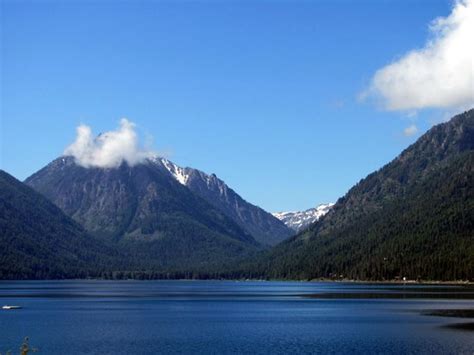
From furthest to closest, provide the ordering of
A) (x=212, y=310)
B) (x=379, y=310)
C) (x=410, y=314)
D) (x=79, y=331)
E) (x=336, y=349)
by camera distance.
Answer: (x=212, y=310) < (x=379, y=310) < (x=410, y=314) < (x=79, y=331) < (x=336, y=349)

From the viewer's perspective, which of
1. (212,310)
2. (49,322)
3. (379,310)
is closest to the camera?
(49,322)

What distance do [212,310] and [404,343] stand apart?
7206 cm

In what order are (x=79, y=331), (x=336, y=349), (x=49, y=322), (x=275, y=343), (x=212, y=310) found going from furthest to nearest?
(x=212, y=310)
(x=49, y=322)
(x=79, y=331)
(x=275, y=343)
(x=336, y=349)

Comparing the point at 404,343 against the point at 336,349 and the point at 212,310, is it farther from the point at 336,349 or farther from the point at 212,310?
the point at 212,310

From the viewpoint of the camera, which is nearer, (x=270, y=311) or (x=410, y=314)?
(x=410, y=314)

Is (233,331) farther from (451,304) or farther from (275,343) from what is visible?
(451,304)

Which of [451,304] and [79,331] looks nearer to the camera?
[79,331]

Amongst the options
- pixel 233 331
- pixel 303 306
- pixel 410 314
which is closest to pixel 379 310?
pixel 410 314

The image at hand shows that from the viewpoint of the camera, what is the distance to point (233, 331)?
4609 inches

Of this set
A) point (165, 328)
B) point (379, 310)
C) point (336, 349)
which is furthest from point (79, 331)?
point (379, 310)

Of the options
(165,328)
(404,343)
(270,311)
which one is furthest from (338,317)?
(404,343)

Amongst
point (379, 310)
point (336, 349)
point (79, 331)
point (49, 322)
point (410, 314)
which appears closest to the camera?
point (336, 349)

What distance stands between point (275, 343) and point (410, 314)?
4797cm

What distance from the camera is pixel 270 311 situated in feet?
527
